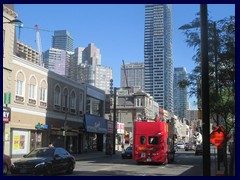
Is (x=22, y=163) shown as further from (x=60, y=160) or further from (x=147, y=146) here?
(x=147, y=146)

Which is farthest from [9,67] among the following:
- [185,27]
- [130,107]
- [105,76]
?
[130,107]

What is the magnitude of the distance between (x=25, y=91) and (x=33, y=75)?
1.97 metres

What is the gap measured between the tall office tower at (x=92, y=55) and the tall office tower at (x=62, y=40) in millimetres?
2854

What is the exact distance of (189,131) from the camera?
174 metres

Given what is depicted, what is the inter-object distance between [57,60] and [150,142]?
4324 centimetres

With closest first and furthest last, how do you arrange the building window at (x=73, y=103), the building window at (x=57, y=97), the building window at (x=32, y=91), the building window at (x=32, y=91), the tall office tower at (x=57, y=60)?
1. the building window at (x=32, y=91)
2. the building window at (x=32, y=91)
3. the building window at (x=57, y=97)
4. the building window at (x=73, y=103)
5. the tall office tower at (x=57, y=60)

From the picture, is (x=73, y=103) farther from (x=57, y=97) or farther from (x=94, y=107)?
(x=94, y=107)

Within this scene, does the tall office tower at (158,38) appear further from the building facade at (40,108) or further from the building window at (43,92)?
the building window at (43,92)

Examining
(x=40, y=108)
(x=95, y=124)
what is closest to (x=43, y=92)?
(x=40, y=108)

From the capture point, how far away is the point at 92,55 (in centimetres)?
5912

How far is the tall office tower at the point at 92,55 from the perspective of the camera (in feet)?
188

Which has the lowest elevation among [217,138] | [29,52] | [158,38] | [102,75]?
[217,138]

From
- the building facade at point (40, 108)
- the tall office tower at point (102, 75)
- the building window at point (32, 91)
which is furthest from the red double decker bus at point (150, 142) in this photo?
the tall office tower at point (102, 75)

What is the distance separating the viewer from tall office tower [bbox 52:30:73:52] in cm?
5249
